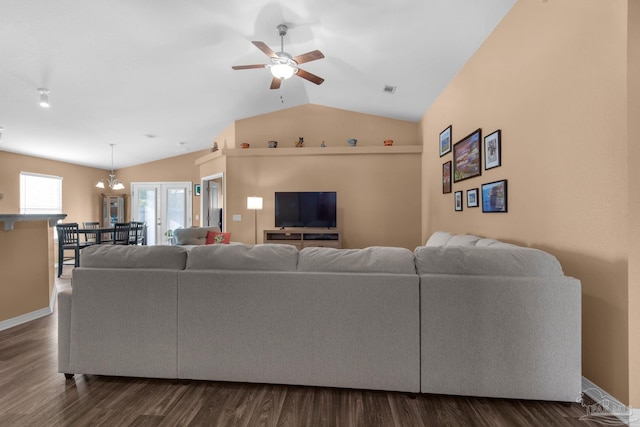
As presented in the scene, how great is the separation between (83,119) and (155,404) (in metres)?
5.31

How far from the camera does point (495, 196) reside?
2930 millimetres

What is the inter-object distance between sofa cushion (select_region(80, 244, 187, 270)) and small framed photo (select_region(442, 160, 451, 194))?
3.58 metres

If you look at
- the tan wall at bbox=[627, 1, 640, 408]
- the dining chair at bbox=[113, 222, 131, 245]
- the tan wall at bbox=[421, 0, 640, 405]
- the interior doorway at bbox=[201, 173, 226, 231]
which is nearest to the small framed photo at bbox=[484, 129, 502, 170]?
the tan wall at bbox=[421, 0, 640, 405]

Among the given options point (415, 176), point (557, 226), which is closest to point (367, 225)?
point (415, 176)

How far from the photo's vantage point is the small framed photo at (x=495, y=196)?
9.12 feet

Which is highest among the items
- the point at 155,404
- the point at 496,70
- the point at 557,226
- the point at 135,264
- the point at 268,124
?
the point at 268,124

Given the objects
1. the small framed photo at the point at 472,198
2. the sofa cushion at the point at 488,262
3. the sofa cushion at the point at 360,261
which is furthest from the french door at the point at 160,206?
the sofa cushion at the point at 488,262

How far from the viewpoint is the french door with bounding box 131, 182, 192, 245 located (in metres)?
8.33

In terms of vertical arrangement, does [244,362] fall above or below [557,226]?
below

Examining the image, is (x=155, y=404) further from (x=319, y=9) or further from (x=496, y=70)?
(x=496, y=70)

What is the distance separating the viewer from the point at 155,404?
1.76 metres

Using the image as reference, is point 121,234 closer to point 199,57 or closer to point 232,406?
point 199,57

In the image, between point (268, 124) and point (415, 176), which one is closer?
point (415, 176)

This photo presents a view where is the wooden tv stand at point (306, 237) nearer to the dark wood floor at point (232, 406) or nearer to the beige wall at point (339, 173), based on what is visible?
the beige wall at point (339, 173)
